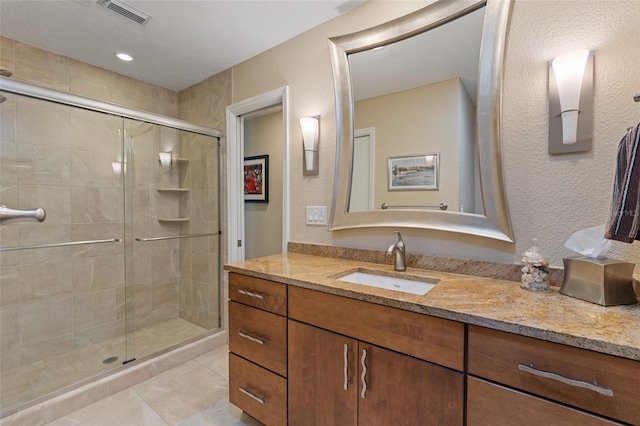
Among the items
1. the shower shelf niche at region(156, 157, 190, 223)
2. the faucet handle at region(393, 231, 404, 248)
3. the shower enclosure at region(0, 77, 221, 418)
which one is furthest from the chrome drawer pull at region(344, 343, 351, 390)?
the shower shelf niche at region(156, 157, 190, 223)

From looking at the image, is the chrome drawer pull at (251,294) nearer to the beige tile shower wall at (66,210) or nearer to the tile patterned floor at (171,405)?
the tile patterned floor at (171,405)

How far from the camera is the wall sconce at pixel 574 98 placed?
1.11 metres

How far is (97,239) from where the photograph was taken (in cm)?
238

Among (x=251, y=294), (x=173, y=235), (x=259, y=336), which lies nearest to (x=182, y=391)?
(x=259, y=336)

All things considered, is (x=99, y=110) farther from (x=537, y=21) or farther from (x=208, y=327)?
(x=537, y=21)

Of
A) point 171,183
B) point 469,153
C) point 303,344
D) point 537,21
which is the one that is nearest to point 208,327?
point 171,183

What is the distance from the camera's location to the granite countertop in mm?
744

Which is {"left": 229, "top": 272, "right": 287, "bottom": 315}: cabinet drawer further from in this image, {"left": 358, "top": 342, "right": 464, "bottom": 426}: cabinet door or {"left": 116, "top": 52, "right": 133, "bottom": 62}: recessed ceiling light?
{"left": 116, "top": 52, "right": 133, "bottom": 62}: recessed ceiling light

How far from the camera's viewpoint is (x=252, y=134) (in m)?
3.26

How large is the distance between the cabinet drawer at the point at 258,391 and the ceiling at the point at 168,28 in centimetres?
203

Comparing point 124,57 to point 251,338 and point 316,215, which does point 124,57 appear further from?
point 251,338

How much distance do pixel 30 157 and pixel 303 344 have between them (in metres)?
2.20

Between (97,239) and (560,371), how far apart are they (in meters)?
2.92

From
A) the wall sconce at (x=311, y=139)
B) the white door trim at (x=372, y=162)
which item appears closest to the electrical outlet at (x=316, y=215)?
the wall sconce at (x=311, y=139)
